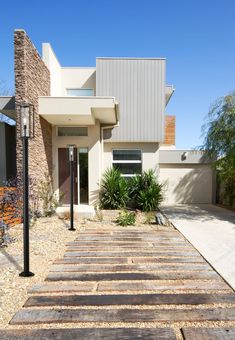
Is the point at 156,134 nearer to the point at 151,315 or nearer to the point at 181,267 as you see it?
the point at 181,267

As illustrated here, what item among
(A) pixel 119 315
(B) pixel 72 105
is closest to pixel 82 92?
(B) pixel 72 105

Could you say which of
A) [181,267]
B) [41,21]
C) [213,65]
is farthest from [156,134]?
[181,267]

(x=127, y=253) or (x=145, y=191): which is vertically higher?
(x=145, y=191)

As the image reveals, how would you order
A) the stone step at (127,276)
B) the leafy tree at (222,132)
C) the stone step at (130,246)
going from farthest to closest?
the leafy tree at (222,132) → the stone step at (130,246) → the stone step at (127,276)

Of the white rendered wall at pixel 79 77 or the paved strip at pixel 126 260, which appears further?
the white rendered wall at pixel 79 77

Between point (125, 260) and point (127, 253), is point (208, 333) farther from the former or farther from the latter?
point (127, 253)

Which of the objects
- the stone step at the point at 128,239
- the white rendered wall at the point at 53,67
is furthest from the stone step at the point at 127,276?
the white rendered wall at the point at 53,67

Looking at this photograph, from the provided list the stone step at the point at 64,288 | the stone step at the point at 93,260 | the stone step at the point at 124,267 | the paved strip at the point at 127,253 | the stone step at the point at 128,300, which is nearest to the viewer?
the stone step at the point at 128,300

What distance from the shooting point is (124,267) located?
4.03 metres

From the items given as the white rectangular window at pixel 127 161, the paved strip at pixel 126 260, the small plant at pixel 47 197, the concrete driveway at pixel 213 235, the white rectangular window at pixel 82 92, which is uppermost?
the white rectangular window at pixel 82 92

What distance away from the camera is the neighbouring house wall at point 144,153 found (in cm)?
1126

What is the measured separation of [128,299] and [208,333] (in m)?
0.97

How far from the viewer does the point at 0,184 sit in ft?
29.0

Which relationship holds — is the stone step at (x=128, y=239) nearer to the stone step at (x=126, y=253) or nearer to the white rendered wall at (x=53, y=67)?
the stone step at (x=126, y=253)
